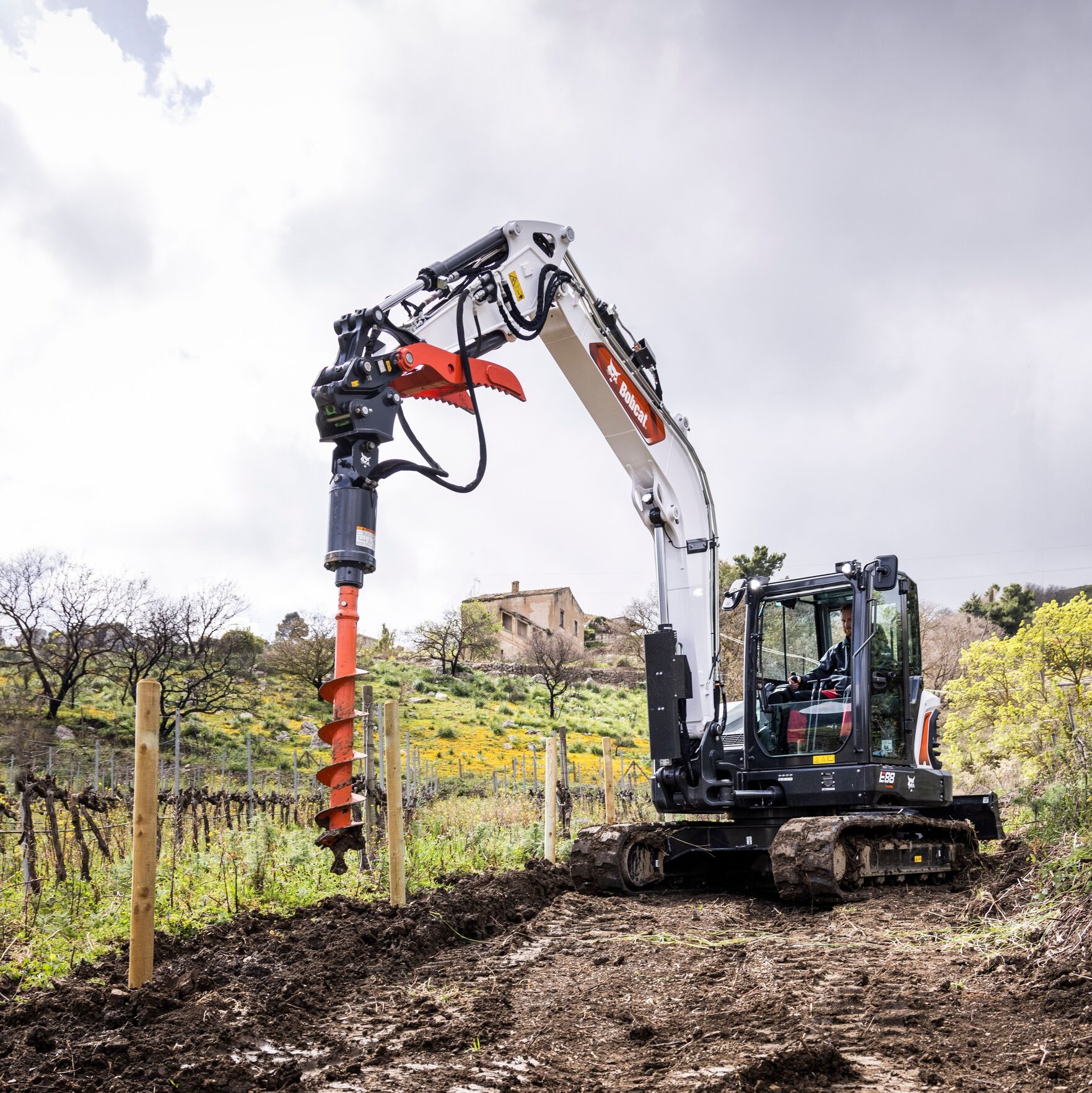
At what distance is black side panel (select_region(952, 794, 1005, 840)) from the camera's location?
35.6 ft

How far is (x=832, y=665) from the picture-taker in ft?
30.9

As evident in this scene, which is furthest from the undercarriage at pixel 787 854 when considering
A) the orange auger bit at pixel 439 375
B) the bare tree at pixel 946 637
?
the bare tree at pixel 946 637

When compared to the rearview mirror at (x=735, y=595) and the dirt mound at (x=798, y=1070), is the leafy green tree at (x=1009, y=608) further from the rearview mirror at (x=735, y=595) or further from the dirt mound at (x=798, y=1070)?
the dirt mound at (x=798, y=1070)

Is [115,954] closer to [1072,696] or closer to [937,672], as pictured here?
[1072,696]

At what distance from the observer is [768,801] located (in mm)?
8977

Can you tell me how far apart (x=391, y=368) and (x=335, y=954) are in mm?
3690

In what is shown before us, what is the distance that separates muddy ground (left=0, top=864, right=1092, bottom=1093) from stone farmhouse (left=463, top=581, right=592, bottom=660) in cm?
5477

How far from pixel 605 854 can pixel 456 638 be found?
44994mm

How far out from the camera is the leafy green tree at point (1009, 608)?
181 ft

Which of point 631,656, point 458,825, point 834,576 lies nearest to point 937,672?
point 458,825

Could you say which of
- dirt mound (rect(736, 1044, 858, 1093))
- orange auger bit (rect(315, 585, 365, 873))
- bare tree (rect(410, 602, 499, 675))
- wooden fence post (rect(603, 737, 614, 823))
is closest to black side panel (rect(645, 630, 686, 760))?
orange auger bit (rect(315, 585, 365, 873))

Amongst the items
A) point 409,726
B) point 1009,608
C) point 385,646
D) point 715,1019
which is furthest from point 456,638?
point 715,1019

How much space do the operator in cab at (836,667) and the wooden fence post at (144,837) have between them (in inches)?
241

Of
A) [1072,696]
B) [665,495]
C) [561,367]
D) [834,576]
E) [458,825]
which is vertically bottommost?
[458,825]
